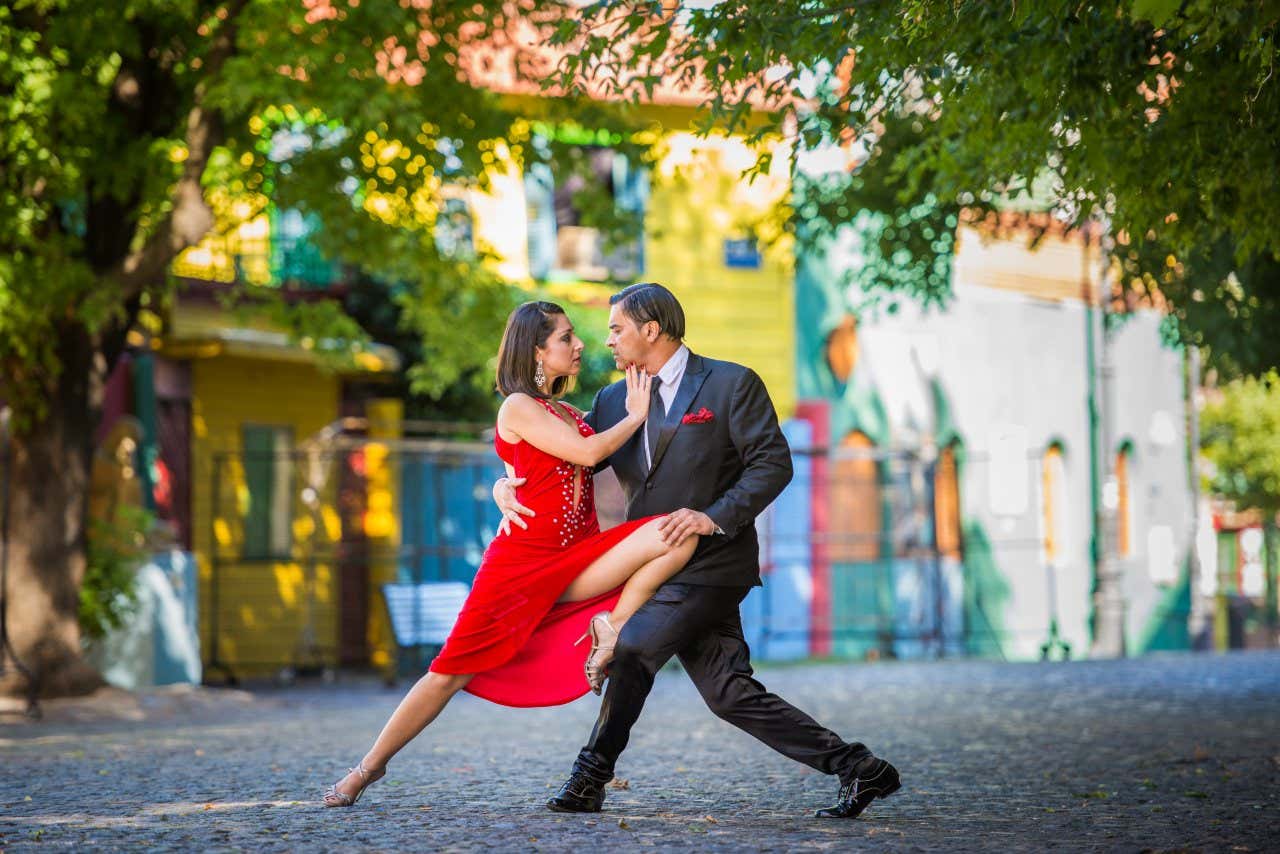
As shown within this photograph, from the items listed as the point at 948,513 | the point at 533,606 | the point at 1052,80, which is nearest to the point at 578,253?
the point at 948,513

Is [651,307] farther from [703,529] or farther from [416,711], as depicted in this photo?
[416,711]

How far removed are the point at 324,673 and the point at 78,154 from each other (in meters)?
8.24

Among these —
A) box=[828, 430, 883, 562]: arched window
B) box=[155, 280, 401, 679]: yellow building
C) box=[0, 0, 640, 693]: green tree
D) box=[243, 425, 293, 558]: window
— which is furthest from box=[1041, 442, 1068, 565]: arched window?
box=[0, 0, 640, 693]: green tree

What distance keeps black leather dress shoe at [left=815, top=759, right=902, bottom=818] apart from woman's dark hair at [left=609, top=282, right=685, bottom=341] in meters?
1.66

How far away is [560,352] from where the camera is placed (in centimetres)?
738

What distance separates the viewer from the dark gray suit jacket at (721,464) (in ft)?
23.0

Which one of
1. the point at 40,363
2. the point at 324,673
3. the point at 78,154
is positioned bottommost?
the point at 324,673

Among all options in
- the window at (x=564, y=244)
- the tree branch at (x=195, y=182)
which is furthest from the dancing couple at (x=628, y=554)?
the window at (x=564, y=244)

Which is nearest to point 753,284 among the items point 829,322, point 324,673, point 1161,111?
point 829,322

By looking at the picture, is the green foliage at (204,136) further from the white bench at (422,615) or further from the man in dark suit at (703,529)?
the man in dark suit at (703,529)

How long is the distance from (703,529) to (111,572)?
11893mm

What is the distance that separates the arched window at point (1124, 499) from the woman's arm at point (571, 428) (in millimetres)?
27806

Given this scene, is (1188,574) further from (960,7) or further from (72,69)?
(960,7)

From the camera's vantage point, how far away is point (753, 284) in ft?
93.5
